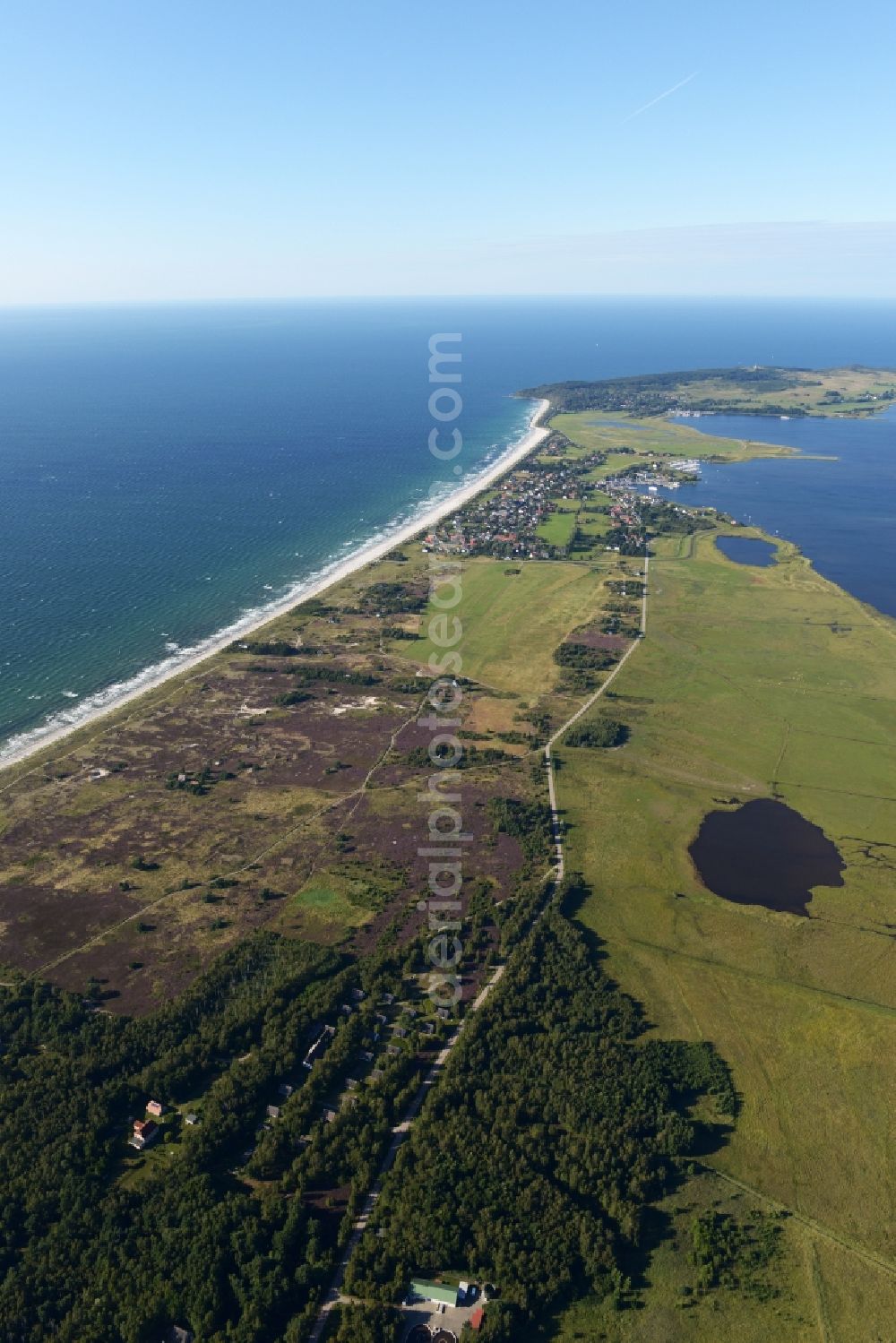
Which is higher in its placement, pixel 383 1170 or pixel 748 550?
pixel 748 550

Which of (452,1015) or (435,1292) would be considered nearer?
(435,1292)

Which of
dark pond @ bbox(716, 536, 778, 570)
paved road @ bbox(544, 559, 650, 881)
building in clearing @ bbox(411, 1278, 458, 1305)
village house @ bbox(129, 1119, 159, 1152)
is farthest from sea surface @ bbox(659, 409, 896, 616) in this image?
village house @ bbox(129, 1119, 159, 1152)

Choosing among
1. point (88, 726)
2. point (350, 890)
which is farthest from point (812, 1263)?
point (88, 726)

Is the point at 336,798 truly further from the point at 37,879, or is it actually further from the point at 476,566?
the point at 476,566

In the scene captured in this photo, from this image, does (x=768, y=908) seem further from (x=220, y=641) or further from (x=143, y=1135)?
(x=220, y=641)

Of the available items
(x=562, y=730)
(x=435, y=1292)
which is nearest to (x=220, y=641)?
(x=562, y=730)
